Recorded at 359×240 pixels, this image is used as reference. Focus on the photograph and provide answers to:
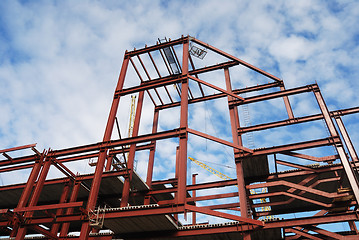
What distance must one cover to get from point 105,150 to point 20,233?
8476mm

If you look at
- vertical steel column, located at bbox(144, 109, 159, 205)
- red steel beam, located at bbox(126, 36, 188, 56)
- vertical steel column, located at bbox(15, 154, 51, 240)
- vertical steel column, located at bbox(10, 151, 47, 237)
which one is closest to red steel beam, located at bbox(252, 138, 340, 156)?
vertical steel column, located at bbox(144, 109, 159, 205)

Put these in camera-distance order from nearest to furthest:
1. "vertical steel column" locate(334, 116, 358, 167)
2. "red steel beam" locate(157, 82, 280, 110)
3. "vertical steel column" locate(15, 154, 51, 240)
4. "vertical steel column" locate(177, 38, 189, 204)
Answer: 1. "vertical steel column" locate(177, 38, 189, 204)
2. "vertical steel column" locate(15, 154, 51, 240)
3. "vertical steel column" locate(334, 116, 358, 167)
4. "red steel beam" locate(157, 82, 280, 110)

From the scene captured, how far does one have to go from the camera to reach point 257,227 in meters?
17.3

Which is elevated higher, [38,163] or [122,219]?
[38,163]

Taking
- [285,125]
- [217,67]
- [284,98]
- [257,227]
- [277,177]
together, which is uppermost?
[217,67]

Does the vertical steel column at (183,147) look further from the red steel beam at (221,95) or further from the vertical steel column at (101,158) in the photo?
the vertical steel column at (101,158)

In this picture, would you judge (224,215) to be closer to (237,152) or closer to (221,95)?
(237,152)

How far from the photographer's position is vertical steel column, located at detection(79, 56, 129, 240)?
1812 cm

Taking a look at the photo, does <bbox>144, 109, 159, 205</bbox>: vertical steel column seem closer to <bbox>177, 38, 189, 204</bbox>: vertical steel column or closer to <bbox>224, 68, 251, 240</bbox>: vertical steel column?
<bbox>177, 38, 189, 204</bbox>: vertical steel column

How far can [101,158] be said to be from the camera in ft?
70.4

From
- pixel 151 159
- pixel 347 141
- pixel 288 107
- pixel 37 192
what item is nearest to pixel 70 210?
pixel 37 192

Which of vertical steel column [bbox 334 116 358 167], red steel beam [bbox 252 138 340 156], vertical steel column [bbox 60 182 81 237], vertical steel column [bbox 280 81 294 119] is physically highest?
vertical steel column [bbox 280 81 294 119]

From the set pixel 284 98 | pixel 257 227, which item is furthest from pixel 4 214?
pixel 284 98

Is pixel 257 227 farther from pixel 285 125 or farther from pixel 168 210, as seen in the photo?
pixel 285 125
